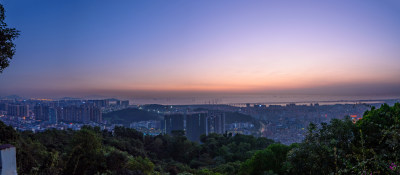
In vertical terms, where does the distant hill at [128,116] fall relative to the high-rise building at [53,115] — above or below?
below

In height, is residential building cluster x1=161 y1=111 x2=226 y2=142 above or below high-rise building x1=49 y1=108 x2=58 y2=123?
below

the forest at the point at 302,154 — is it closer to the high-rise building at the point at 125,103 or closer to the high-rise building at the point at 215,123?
the high-rise building at the point at 215,123

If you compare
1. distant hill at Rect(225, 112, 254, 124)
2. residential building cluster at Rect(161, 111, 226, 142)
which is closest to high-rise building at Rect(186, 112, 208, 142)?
residential building cluster at Rect(161, 111, 226, 142)

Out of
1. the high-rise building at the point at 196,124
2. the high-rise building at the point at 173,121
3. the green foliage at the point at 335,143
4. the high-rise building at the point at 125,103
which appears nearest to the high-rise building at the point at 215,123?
the high-rise building at the point at 196,124

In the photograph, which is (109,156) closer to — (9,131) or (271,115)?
(9,131)

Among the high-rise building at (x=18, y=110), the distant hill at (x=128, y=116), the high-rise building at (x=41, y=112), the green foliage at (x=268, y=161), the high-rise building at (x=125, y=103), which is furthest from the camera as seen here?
the high-rise building at (x=125, y=103)

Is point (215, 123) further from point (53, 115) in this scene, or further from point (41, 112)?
point (41, 112)

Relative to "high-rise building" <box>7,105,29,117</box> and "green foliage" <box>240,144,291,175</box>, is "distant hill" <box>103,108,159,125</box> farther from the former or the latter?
"green foliage" <box>240,144,291,175</box>
